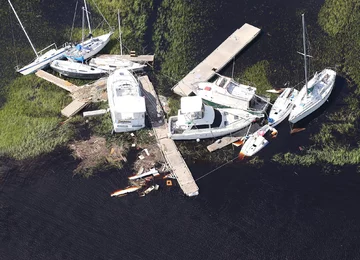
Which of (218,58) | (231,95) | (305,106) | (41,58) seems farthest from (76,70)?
(305,106)

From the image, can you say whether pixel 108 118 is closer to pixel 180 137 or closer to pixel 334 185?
pixel 180 137

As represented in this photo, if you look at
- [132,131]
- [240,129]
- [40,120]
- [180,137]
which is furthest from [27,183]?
[240,129]

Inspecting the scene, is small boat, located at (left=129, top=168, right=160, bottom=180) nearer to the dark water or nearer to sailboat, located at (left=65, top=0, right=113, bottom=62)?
the dark water

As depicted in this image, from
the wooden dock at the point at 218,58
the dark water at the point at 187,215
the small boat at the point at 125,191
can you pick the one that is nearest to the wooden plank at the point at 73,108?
the dark water at the point at 187,215

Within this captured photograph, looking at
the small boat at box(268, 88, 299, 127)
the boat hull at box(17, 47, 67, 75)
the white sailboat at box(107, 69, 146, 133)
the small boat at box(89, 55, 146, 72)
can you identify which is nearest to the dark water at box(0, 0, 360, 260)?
the small boat at box(268, 88, 299, 127)

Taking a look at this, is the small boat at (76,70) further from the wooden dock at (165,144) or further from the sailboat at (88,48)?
the wooden dock at (165,144)
